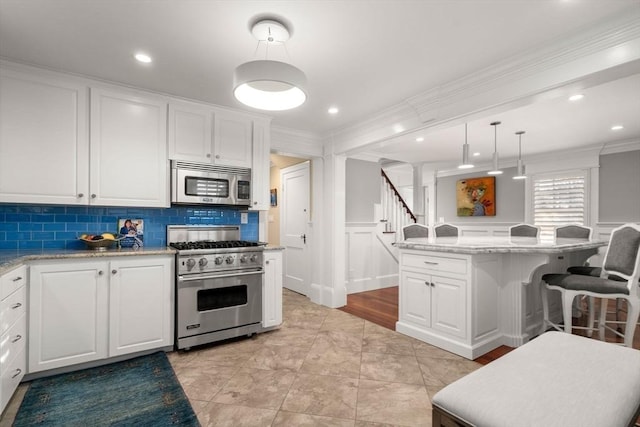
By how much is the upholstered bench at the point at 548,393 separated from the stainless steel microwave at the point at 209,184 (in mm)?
2771

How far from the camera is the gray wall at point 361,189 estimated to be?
203 inches

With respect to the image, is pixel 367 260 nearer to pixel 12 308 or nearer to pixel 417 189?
pixel 417 189

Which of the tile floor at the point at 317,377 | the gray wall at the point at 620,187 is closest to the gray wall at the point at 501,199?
the gray wall at the point at 620,187

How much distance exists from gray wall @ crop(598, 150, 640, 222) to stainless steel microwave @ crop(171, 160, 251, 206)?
5.89 m

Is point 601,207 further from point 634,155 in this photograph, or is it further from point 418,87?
point 418,87

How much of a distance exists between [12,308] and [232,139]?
2258 millimetres

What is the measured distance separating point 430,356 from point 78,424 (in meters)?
2.51

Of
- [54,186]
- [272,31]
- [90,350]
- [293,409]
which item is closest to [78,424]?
[90,350]

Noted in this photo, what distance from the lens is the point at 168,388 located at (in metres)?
2.18

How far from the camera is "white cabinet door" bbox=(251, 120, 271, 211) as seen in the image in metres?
3.56

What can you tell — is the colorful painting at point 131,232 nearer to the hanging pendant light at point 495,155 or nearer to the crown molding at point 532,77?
the crown molding at point 532,77

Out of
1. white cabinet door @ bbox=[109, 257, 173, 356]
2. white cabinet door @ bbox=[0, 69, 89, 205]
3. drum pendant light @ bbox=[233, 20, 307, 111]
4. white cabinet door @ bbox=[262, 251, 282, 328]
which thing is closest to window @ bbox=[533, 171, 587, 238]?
white cabinet door @ bbox=[262, 251, 282, 328]

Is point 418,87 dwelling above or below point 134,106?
above

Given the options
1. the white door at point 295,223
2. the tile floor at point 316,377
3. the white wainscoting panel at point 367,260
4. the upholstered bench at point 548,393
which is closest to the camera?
the upholstered bench at point 548,393
